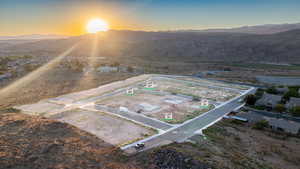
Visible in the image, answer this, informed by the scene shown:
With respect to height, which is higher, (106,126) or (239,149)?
(106,126)

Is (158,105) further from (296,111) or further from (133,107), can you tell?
(296,111)

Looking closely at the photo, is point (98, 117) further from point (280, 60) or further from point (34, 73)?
point (280, 60)

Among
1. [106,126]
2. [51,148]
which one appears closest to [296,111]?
[106,126]

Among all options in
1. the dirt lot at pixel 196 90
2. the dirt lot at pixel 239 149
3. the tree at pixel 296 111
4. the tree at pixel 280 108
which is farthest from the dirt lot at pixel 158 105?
the tree at pixel 296 111

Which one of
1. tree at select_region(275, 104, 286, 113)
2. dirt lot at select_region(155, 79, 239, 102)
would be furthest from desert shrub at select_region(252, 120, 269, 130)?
dirt lot at select_region(155, 79, 239, 102)

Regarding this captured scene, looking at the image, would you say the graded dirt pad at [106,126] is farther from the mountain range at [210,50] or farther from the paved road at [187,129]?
the mountain range at [210,50]

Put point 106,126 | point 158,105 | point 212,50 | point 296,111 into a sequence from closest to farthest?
1. point 106,126
2. point 296,111
3. point 158,105
4. point 212,50

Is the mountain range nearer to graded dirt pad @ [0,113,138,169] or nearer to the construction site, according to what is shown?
the construction site
